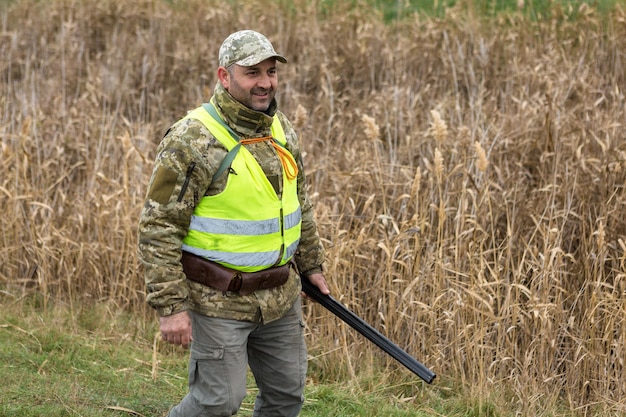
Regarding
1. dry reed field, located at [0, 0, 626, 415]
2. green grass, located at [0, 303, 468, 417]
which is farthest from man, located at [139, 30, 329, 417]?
dry reed field, located at [0, 0, 626, 415]

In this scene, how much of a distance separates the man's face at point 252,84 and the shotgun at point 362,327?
881 mm

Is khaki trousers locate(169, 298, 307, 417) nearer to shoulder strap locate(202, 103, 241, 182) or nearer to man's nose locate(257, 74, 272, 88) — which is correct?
shoulder strap locate(202, 103, 241, 182)

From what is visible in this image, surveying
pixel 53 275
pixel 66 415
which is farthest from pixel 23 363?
pixel 53 275

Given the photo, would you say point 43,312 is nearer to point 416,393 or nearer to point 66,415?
point 66,415

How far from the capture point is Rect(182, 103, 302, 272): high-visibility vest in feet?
10.7

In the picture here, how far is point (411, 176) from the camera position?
20.6 ft

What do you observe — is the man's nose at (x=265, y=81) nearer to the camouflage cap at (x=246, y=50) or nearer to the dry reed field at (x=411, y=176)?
the camouflage cap at (x=246, y=50)

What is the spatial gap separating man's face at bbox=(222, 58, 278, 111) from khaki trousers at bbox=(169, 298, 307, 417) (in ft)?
2.68

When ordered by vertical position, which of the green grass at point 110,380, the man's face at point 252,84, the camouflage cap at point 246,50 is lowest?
the green grass at point 110,380

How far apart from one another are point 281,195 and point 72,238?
3.23 metres

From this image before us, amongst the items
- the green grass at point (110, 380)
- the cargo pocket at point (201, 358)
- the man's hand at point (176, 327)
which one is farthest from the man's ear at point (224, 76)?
the green grass at point (110, 380)

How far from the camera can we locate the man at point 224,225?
3197mm

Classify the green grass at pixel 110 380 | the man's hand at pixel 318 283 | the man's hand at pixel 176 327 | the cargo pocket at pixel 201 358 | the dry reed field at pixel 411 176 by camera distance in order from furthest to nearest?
the dry reed field at pixel 411 176 < the green grass at pixel 110 380 < the man's hand at pixel 318 283 < the cargo pocket at pixel 201 358 < the man's hand at pixel 176 327

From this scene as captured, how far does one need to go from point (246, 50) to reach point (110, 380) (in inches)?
91.4
